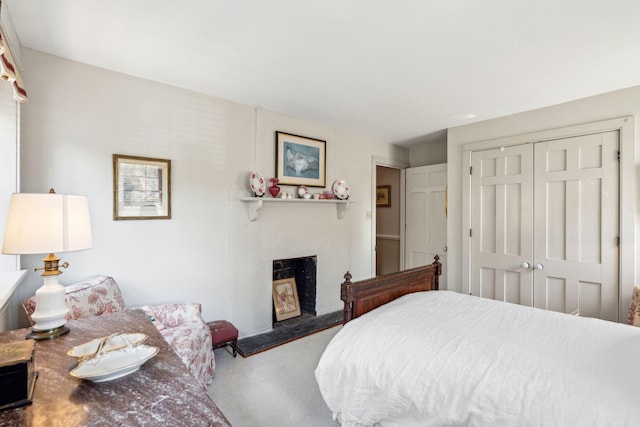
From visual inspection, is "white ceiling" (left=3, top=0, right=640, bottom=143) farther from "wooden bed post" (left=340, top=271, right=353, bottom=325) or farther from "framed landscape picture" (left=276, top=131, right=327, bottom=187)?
"wooden bed post" (left=340, top=271, right=353, bottom=325)

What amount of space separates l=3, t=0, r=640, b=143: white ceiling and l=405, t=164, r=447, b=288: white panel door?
1460 mm

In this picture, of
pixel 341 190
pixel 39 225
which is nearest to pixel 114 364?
pixel 39 225

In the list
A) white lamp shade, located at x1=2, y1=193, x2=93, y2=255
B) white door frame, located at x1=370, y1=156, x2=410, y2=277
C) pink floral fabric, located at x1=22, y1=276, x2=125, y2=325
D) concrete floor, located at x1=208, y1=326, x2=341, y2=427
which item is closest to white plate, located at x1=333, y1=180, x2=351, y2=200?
white door frame, located at x1=370, y1=156, x2=410, y2=277

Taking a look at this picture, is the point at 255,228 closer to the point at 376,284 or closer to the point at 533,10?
the point at 376,284

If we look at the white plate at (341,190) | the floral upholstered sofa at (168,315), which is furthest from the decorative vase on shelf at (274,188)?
the floral upholstered sofa at (168,315)

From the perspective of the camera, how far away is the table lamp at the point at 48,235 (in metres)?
1.21

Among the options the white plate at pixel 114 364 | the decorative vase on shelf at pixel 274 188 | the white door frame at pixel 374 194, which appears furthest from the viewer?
the white door frame at pixel 374 194

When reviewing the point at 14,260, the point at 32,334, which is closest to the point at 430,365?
the point at 32,334

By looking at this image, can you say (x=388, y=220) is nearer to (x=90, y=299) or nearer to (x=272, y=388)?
(x=272, y=388)

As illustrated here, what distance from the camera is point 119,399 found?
0.87 metres

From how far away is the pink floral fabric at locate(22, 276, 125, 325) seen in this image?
1.88 m

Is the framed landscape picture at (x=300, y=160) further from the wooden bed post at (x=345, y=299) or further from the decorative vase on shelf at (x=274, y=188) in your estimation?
the wooden bed post at (x=345, y=299)

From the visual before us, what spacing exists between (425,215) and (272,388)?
3.10 meters

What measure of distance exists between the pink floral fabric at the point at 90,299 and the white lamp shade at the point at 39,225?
0.86 meters
